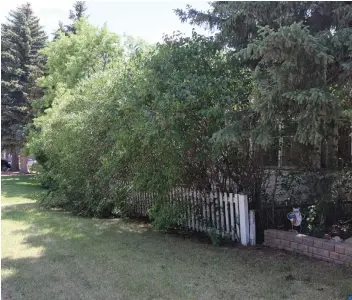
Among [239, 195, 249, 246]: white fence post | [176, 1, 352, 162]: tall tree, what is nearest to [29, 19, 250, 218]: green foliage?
[239, 195, 249, 246]: white fence post

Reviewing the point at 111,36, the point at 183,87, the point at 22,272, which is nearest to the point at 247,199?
the point at 183,87

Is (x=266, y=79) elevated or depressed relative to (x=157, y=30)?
depressed

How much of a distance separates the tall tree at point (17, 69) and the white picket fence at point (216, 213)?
78.8ft

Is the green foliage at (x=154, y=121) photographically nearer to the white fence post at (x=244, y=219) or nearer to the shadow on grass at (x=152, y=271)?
the white fence post at (x=244, y=219)

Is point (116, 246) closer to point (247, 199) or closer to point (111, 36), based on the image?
point (247, 199)

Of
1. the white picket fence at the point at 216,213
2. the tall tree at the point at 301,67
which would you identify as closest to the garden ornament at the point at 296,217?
the white picket fence at the point at 216,213

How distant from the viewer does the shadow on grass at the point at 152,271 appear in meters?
4.17

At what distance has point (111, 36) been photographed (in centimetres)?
1777

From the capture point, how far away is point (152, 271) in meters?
4.89

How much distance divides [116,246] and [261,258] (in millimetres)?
2290

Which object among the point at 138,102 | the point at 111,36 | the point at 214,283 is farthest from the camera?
the point at 111,36

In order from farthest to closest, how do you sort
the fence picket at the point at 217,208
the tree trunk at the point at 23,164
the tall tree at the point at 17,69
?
the tree trunk at the point at 23,164 < the tall tree at the point at 17,69 < the fence picket at the point at 217,208

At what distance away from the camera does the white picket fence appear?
20.6 feet

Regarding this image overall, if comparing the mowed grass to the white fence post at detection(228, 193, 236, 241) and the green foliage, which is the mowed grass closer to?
the white fence post at detection(228, 193, 236, 241)
